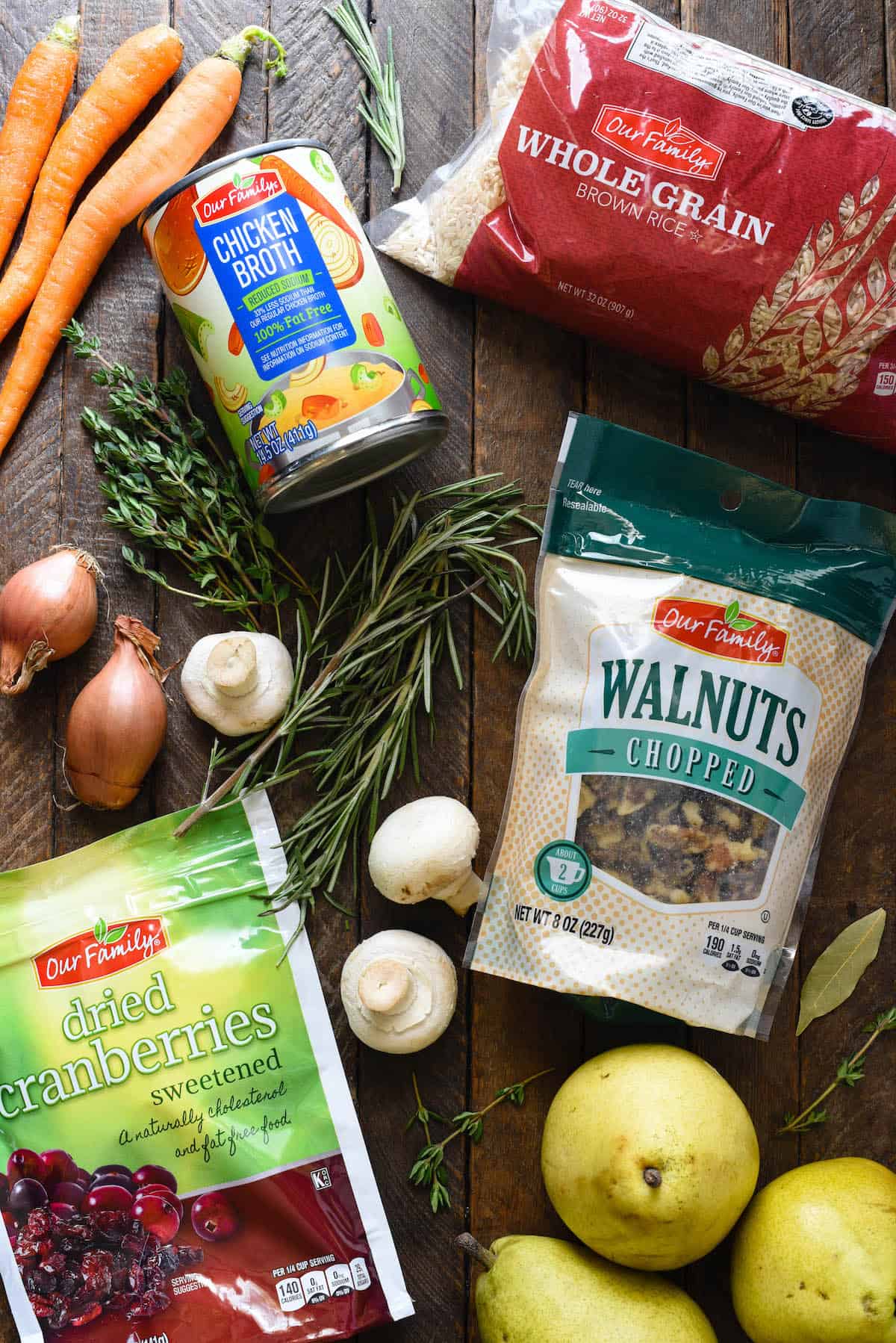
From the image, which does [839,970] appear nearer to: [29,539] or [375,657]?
[375,657]

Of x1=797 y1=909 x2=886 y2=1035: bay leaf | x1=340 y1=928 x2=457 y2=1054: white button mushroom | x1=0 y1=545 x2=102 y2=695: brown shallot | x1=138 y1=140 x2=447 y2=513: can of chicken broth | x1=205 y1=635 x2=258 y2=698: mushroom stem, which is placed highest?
x1=138 y1=140 x2=447 y2=513: can of chicken broth

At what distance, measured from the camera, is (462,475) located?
103 cm

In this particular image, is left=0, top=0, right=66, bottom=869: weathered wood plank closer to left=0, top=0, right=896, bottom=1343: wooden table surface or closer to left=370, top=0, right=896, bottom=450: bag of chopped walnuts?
left=0, top=0, right=896, bottom=1343: wooden table surface

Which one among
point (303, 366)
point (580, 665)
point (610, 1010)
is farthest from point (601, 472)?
point (610, 1010)

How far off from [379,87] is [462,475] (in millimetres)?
398

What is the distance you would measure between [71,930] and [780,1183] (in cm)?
70

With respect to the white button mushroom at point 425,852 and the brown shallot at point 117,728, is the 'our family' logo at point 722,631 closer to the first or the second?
the white button mushroom at point 425,852

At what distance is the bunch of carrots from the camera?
0.99m

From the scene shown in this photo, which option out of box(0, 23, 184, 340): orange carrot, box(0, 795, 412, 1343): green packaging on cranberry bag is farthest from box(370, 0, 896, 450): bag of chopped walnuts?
box(0, 795, 412, 1343): green packaging on cranberry bag

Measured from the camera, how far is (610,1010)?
927mm

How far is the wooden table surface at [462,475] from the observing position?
990 millimetres

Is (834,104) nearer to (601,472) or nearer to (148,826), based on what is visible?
(601,472)

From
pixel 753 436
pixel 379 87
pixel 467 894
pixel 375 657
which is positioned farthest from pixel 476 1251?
pixel 379 87

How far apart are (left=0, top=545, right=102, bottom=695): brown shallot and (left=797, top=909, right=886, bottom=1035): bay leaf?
2.63ft
